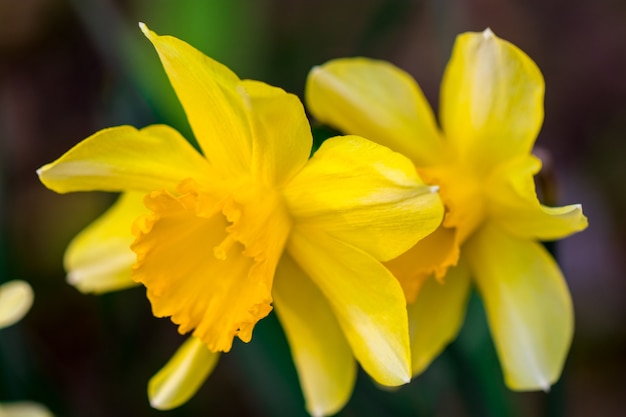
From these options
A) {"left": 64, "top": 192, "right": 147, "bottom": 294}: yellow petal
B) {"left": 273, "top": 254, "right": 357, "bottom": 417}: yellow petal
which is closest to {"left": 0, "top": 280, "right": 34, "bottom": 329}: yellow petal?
{"left": 64, "top": 192, "right": 147, "bottom": 294}: yellow petal

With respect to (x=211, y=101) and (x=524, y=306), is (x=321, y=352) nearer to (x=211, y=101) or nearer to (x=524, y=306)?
(x=524, y=306)

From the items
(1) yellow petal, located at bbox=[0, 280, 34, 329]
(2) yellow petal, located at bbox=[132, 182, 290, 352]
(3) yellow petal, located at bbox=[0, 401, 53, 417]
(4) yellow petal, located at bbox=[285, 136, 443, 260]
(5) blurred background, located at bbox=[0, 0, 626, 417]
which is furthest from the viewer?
(5) blurred background, located at bbox=[0, 0, 626, 417]

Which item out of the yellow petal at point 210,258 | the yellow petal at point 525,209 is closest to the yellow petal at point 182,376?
the yellow petal at point 210,258

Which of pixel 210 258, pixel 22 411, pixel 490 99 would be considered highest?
pixel 490 99

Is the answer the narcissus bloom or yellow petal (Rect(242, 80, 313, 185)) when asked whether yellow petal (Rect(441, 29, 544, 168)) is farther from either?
yellow petal (Rect(242, 80, 313, 185))

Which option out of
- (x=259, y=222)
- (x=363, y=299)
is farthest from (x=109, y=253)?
(x=363, y=299)

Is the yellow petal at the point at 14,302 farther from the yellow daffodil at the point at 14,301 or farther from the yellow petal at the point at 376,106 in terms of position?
the yellow petal at the point at 376,106
